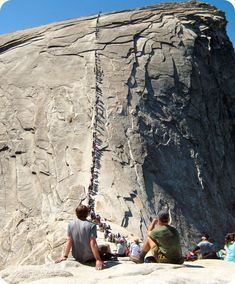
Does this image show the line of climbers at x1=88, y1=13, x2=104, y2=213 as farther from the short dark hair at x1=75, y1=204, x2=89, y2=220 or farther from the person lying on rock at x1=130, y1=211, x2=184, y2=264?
the person lying on rock at x1=130, y1=211, x2=184, y2=264

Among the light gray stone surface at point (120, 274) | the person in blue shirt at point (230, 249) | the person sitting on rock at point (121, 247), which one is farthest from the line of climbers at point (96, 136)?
the light gray stone surface at point (120, 274)

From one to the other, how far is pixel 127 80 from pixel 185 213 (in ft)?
23.6

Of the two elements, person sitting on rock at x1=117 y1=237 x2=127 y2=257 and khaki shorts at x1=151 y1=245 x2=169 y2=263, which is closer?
khaki shorts at x1=151 y1=245 x2=169 y2=263

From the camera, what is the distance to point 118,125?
23.4 meters

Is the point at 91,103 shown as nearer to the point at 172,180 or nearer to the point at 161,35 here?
the point at 172,180

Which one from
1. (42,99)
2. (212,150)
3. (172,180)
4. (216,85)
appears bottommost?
(172,180)

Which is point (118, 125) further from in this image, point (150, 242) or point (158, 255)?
point (158, 255)

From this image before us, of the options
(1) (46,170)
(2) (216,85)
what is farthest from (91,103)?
(2) (216,85)

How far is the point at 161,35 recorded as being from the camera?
29.3 m

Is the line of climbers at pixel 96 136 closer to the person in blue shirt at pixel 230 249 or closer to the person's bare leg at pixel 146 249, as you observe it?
the person in blue shirt at pixel 230 249

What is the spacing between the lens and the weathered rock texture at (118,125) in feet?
63.0

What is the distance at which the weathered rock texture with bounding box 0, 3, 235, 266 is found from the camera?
19.2m

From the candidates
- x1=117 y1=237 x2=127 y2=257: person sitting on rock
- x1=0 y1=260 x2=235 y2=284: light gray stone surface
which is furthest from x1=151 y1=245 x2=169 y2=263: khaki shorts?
x1=117 y1=237 x2=127 y2=257: person sitting on rock

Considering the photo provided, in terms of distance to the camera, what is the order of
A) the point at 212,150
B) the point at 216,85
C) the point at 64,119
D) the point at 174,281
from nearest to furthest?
the point at 174,281, the point at 64,119, the point at 212,150, the point at 216,85
